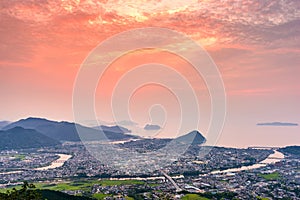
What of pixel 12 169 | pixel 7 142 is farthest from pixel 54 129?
pixel 12 169

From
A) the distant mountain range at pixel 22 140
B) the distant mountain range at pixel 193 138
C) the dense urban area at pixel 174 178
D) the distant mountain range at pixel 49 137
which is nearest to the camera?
the dense urban area at pixel 174 178

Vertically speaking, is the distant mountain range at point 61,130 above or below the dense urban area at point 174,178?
above

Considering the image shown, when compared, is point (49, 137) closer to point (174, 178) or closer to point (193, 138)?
point (193, 138)

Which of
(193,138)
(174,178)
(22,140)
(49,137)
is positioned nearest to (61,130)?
(49,137)

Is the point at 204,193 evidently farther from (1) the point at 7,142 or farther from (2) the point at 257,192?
(1) the point at 7,142

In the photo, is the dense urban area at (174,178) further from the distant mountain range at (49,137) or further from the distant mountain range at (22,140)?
the distant mountain range at (49,137)

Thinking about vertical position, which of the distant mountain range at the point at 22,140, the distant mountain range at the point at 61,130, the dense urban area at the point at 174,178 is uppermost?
the distant mountain range at the point at 61,130

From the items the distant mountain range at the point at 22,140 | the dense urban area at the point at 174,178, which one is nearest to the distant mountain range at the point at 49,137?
the distant mountain range at the point at 22,140

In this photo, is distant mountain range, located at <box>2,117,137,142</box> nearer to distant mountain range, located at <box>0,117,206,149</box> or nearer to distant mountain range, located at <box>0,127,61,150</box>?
distant mountain range, located at <box>0,117,206,149</box>

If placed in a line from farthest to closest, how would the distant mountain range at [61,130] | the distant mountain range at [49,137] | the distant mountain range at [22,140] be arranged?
the distant mountain range at [61,130]
the distant mountain range at [49,137]
the distant mountain range at [22,140]
